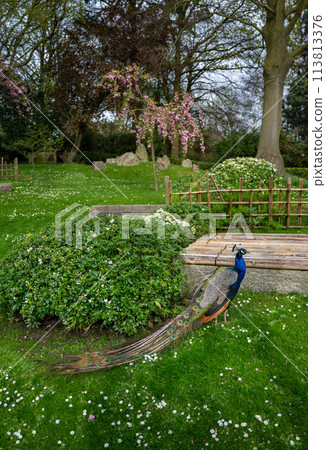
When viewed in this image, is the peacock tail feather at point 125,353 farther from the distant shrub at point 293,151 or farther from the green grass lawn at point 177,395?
the distant shrub at point 293,151

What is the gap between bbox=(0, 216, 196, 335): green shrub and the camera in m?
3.22

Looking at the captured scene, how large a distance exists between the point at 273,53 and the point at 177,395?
454 inches

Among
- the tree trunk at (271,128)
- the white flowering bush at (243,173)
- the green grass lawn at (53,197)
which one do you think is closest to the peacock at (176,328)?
the green grass lawn at (53,197)

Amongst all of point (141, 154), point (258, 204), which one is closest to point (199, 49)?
point (141, 154)

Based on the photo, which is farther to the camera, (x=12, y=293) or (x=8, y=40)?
(x=8, y=40)

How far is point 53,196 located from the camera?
9.52 meters

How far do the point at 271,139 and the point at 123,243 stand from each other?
9.48 m

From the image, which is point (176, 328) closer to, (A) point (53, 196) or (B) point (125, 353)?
(B) point (125, 353)

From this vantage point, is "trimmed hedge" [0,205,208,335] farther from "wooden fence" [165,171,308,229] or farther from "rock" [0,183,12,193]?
"rock" [0,183,12,193]

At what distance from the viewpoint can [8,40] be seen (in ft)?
44.7

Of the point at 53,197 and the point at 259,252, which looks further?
the point at 53,197
